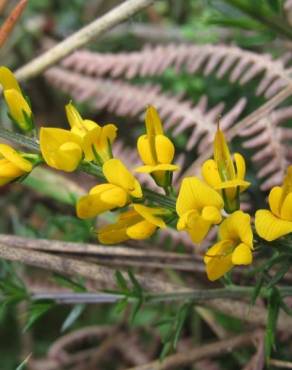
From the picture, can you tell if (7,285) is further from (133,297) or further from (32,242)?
(133,297)

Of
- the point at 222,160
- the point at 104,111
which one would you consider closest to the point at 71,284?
the point at 222,160

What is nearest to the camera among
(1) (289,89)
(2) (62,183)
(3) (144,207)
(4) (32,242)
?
(3) (144,207)

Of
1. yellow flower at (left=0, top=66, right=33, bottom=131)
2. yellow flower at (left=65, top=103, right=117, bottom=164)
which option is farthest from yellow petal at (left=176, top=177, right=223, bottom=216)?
yellow flower at (left=0, top=66, right=33, bottom=131)

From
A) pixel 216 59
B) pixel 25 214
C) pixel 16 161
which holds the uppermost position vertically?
pixel 16 161

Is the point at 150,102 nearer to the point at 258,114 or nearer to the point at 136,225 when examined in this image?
the point at 258,114

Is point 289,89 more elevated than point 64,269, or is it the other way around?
point 289,89

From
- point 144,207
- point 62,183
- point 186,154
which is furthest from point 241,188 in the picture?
point 186,154

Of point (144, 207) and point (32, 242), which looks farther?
point (32, 242)
